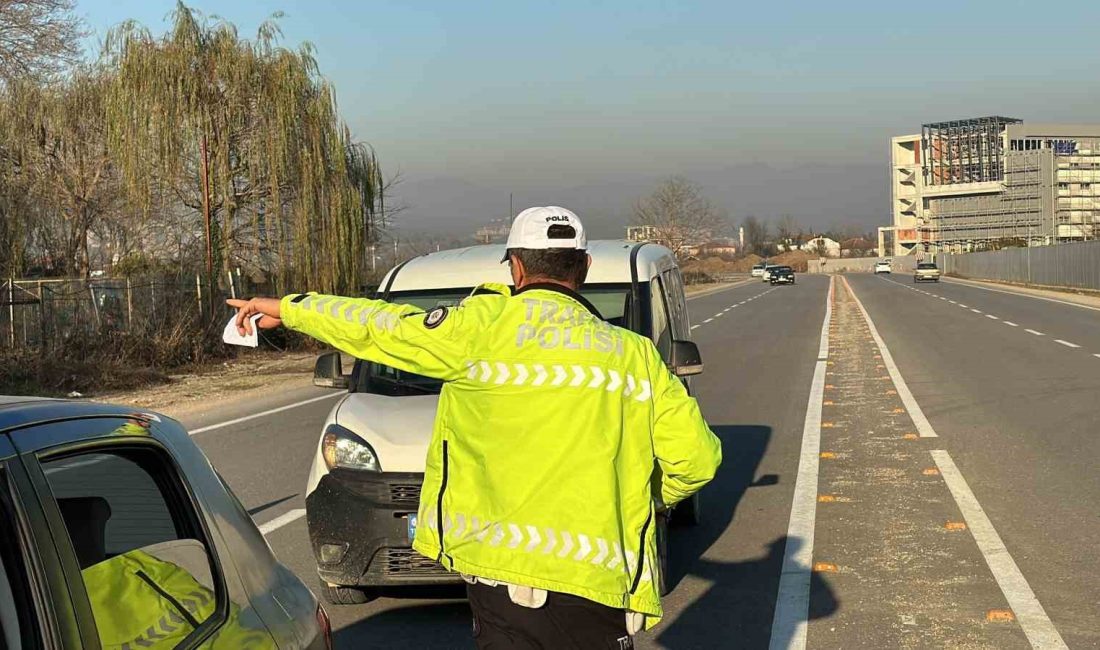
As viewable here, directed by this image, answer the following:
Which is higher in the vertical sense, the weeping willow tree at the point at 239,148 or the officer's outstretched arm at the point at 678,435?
the weeping willow tree at the point at 239,148

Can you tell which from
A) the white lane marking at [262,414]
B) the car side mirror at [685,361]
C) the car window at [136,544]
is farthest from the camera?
the white lane marking at [262,414]

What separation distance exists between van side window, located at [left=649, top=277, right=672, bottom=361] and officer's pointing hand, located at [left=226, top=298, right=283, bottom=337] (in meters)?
4.17

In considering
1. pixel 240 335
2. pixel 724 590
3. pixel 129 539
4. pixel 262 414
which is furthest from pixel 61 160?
pixel 129 539

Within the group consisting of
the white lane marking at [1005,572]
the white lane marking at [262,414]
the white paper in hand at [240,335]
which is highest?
the white paper in hand at [240,335]

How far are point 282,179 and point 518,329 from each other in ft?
80.7

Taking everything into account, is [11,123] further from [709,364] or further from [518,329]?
[518,329]

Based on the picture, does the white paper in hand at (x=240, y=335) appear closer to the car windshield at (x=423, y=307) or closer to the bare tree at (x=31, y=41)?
the car windshield at (x=423, y=307)

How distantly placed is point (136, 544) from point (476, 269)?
15.9 ft

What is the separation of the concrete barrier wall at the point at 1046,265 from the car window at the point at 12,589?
2122 inches

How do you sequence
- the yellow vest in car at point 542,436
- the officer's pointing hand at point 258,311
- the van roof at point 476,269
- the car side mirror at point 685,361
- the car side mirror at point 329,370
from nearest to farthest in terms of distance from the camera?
1. the yellow vest in car at point 542,436
2. the officer's pointing hand at point 258,311
3. the car side mirror at point 685,361
4. the car side mirror at point 329,370
5. the van roof at point 476,269

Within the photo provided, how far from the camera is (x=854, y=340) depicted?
25359 mm

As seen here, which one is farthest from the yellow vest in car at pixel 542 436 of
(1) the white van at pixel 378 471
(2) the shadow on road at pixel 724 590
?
(2) the shadow on road at pixel 724 590

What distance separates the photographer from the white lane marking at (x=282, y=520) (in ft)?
25.5

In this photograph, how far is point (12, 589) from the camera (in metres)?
1.95
